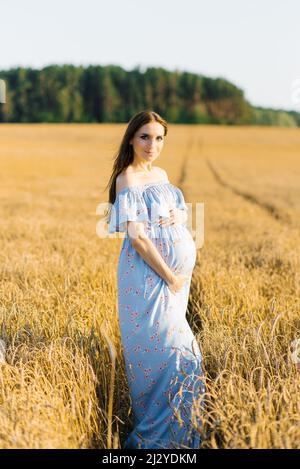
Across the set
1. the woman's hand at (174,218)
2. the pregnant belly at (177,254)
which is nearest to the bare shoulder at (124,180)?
the woman's hand at (174,218)

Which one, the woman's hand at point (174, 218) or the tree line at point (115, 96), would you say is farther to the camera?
the tree line at point (115, 96)

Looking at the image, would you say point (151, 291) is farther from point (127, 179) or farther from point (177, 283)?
point (127, 179)

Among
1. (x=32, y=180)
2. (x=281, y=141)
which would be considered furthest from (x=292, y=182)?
(x=281, y=141)

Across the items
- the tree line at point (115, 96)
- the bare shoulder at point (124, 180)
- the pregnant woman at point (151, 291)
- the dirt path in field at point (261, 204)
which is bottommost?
the dirt path in field at point (261, 204)

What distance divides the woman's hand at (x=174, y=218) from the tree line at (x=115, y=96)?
72414mm

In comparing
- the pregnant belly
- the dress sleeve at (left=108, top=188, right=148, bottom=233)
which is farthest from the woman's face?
the pregnant belly

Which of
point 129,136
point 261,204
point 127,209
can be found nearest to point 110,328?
point 127,209

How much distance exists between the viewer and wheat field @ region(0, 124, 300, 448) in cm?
262

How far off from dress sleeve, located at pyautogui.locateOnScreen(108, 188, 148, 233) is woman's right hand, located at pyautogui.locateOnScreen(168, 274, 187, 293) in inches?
13.6

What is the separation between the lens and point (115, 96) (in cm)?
8481

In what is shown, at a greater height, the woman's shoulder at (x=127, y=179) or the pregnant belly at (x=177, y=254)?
the woman's shoulder at (x=127, y=179)

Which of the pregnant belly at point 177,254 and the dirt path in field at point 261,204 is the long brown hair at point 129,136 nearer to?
the pregnant belly at point 177,254

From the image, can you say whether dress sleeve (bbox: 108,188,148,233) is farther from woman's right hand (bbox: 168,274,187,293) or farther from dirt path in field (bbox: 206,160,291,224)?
dirt path in field (bbox: 206,160,291,224)

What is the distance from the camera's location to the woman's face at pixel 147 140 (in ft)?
10.1
